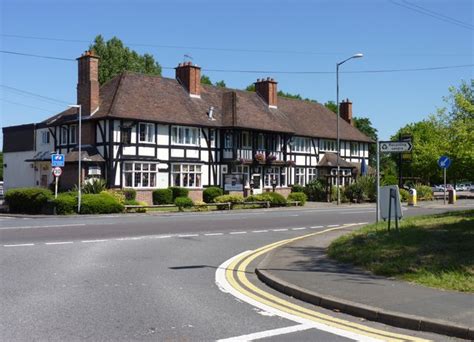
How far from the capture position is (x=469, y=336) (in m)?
6.52

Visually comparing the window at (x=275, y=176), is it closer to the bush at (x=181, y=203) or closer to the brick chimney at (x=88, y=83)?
the bush at (x=181, y=203)

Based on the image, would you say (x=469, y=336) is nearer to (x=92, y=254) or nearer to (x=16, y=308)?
(x=16, y=308)

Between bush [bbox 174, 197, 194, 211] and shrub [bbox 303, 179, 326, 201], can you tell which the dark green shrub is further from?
shrub [bbox 303, 179, 326, 201]

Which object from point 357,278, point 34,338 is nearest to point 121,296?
point 34,338

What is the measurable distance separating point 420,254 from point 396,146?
14.7 ft

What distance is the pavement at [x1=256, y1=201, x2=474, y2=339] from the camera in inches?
276

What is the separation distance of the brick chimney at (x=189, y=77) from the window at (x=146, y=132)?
6.41m

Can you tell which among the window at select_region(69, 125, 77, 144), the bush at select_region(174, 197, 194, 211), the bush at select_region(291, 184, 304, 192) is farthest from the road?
the bush at select_region(291, 184, 304, 192)

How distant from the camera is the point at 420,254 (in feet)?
36.6

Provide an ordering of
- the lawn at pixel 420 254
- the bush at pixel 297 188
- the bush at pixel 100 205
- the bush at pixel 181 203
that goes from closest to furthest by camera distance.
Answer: the lawn at pixel 420 254 → the bush at pixel 100 205 → the bush at pixel 181 203 → the bush at pixel 297 188

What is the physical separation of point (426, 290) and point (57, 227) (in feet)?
49.4

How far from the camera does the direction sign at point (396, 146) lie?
1470 cm

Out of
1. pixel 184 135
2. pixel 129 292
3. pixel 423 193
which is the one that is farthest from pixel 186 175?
pixel 129 292

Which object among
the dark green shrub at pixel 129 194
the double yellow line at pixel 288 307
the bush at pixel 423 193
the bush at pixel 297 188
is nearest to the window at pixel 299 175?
the bush at pixel 297 188
